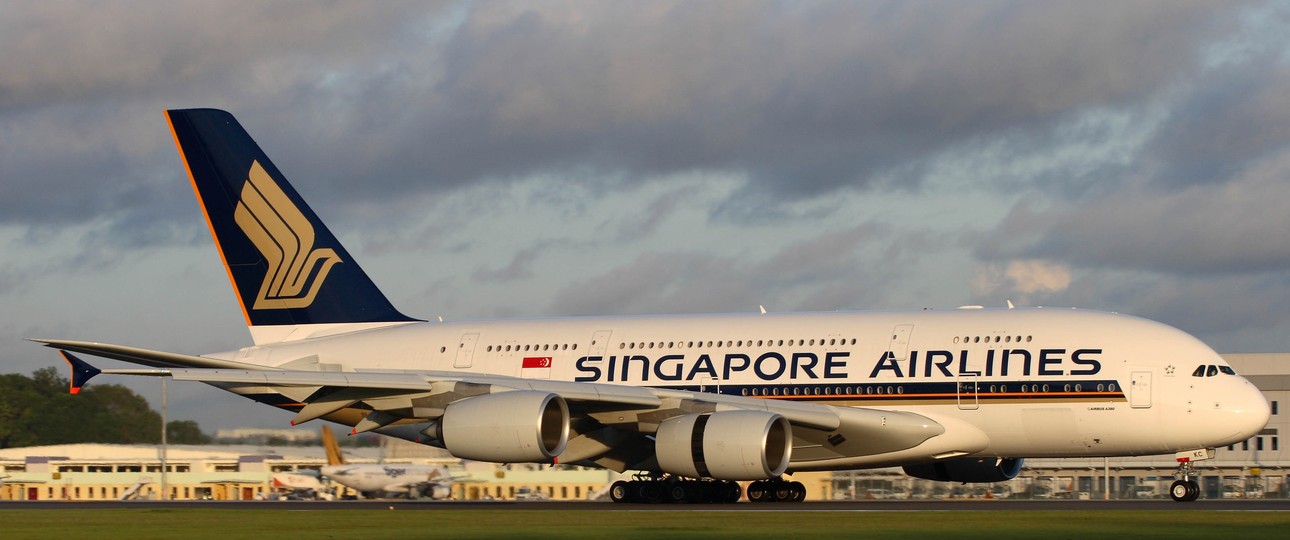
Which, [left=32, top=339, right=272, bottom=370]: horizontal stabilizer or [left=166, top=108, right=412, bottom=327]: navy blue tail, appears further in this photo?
[left=166, top=108, right=412, bottom=327]: navy blue tail

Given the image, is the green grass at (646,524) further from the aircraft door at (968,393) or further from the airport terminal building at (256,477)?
the airport terminal building at (256,477)

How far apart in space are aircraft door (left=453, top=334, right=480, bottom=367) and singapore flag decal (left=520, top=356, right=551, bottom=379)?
4.77ft

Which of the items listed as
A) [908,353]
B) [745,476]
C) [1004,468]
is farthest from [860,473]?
[745,476]

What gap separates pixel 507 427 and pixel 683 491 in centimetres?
559

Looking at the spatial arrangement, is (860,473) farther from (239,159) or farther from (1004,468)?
(239,159)

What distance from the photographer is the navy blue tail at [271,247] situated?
1567 inches

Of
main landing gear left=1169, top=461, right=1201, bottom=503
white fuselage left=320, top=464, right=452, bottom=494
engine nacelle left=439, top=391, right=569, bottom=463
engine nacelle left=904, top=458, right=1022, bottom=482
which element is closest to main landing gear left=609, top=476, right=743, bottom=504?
engine nacelle left=439, top=391, right=569, bottom=463

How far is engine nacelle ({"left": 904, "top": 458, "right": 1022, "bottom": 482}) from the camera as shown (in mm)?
35531

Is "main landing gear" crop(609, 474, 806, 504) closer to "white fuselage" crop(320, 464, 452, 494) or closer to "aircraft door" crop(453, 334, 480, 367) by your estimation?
"aircraft door" crop(453, 334, 480, 367)

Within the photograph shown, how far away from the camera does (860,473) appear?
46875 mm

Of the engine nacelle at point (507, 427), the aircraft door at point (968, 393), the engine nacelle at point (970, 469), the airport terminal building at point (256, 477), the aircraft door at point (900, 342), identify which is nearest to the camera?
the engine nacelle at point (507, 427)

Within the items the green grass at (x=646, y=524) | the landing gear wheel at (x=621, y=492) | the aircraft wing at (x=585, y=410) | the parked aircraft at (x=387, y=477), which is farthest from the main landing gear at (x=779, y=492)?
the parked aircraft at (x=387, y=477)

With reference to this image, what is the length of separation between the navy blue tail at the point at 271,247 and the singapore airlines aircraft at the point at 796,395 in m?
3.88

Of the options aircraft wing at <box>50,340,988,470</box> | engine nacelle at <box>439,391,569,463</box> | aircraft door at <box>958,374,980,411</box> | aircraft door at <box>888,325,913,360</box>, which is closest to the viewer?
engine nacelle at <box>439,391,569,463</box>
